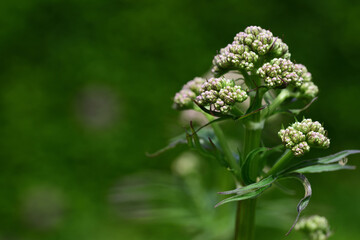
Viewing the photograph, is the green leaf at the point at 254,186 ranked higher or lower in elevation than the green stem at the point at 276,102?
lower

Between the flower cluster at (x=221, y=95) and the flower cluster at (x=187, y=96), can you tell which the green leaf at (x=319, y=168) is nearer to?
the flower cluster at (x=221, y=95)

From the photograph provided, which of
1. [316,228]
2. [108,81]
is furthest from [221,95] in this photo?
[108,81]

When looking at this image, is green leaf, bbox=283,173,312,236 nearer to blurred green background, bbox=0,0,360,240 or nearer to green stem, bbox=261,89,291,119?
green stem, bbox=261,89,291,119

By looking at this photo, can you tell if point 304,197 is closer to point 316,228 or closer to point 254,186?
point 254,186

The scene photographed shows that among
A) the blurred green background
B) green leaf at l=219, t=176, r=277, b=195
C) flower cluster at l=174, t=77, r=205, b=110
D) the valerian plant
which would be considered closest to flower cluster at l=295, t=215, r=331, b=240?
the valerian plant

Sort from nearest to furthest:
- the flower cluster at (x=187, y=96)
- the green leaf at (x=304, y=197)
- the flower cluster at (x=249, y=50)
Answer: the green leaf at (x=304, y=197), the flower cluster at (x=249, y=50), the flower cluster at (x=187, y=96)

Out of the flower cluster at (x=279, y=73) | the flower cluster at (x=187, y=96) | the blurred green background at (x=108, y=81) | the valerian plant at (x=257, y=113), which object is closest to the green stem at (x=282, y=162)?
the valerian plant at (x=257, y=113)
